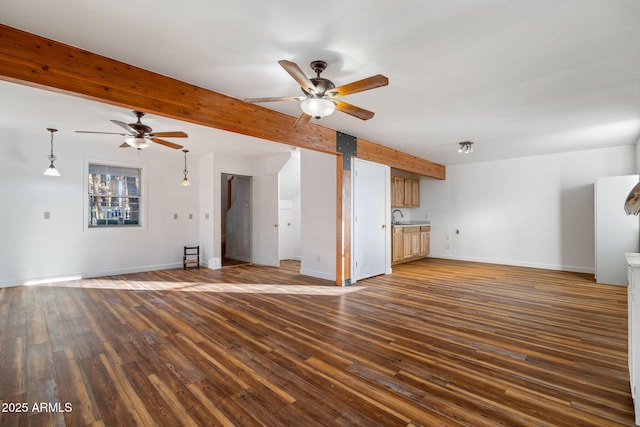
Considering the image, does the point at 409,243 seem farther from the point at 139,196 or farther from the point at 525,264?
the point at 139,196

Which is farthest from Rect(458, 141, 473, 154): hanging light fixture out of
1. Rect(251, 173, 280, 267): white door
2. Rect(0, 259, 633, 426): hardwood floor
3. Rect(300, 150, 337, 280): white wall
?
Rect(251, 173, 280, 267): white door

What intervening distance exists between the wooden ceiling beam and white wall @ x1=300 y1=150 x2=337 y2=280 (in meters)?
1.32

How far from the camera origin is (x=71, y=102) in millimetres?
3561

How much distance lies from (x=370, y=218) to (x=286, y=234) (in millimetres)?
2848

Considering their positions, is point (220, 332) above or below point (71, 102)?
below

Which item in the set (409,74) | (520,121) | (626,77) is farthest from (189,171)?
(626,77)

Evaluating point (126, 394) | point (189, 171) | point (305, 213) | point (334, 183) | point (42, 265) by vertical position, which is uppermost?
point (189, 171)

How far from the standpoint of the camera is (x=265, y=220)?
6.98 metres

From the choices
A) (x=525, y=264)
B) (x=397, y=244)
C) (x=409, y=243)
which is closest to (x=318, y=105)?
(x=397, y=244)

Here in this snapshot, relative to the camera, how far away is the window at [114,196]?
5855 millimetres

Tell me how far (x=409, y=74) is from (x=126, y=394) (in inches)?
136

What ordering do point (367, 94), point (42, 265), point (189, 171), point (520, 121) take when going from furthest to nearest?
point (189, 171) → point (42, 265) → point (520, 121) → point (367, 94)

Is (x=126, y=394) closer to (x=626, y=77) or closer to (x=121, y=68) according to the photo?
(x=121, y=68)

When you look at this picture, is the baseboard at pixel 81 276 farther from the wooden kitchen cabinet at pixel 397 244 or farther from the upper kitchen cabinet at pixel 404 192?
the upper kitchen cabinet at pixel 404 192
